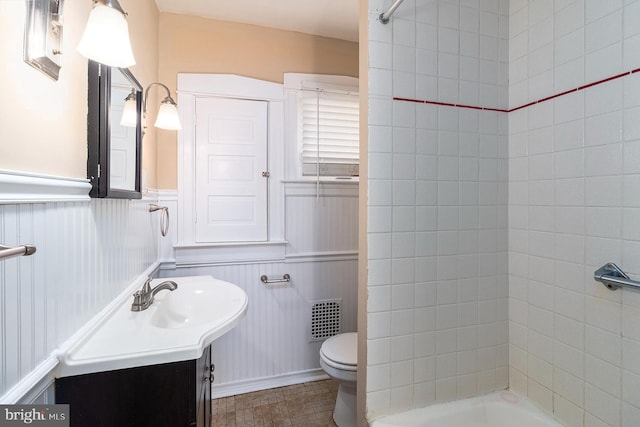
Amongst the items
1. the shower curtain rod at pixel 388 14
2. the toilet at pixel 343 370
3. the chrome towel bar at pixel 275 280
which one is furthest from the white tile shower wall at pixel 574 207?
the chrome towel bar at pixel 275 280

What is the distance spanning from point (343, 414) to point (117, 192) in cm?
156

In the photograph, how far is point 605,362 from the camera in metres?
1.05

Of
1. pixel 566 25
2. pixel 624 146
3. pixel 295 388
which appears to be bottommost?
pixel 295 388

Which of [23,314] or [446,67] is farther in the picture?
[446,67]

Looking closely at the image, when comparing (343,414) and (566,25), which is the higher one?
(566,25)

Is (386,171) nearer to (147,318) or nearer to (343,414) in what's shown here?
(147,318)

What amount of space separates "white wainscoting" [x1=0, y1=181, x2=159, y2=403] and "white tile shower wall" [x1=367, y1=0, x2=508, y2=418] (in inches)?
37.4

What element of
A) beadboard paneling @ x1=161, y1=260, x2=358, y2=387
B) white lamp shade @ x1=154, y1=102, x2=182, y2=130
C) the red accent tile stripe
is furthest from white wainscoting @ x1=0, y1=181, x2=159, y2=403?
the red accent tile stripe

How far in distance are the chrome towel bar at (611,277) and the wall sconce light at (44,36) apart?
169 cm

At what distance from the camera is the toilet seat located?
1.56m

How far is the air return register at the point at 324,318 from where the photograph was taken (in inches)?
86.5

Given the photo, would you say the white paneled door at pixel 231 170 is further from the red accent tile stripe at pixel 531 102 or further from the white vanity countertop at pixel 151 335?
the red accent tile stripe at pixel 531 102

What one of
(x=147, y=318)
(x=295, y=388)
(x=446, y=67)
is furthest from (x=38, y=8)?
(x=295, y=388)

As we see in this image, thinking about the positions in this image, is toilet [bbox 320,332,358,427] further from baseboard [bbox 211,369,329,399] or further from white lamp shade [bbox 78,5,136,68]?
white lamp shade [bbox 78,5,136,68]
